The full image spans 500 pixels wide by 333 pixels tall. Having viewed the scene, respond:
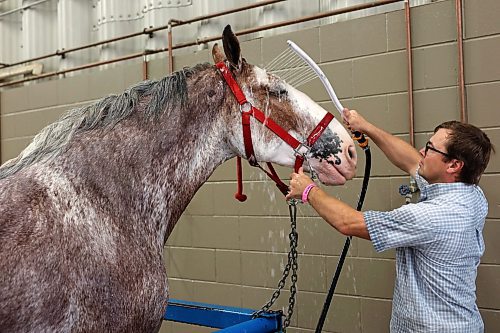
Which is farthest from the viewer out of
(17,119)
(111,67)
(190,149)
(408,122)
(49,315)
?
(17,119)

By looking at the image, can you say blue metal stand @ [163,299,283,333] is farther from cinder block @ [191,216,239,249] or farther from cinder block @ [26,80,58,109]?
cinder block @ [26,80,58,109]

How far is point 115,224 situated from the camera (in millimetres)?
1282

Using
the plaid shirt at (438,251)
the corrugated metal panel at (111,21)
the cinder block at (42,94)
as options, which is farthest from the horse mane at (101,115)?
the cinder block at (42,94)

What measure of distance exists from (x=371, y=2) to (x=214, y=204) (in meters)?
1.35

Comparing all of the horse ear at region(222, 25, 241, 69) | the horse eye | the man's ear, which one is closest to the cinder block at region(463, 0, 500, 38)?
the man's ear

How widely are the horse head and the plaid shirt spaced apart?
18 centimetres

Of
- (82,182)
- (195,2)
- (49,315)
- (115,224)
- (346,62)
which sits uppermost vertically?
(195,2)

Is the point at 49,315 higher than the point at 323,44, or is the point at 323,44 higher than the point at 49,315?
the point at 323,44

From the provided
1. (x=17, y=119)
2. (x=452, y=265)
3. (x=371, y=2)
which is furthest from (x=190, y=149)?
(x=17, y=119)

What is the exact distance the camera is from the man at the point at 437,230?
1.51 metres

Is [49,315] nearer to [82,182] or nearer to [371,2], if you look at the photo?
[82,182]

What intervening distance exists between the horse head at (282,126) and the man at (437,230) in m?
0.07

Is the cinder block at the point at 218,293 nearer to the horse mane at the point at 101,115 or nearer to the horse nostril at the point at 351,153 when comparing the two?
the horse nostril at the point at 351,153

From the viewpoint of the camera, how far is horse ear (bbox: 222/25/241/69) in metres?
1.46
